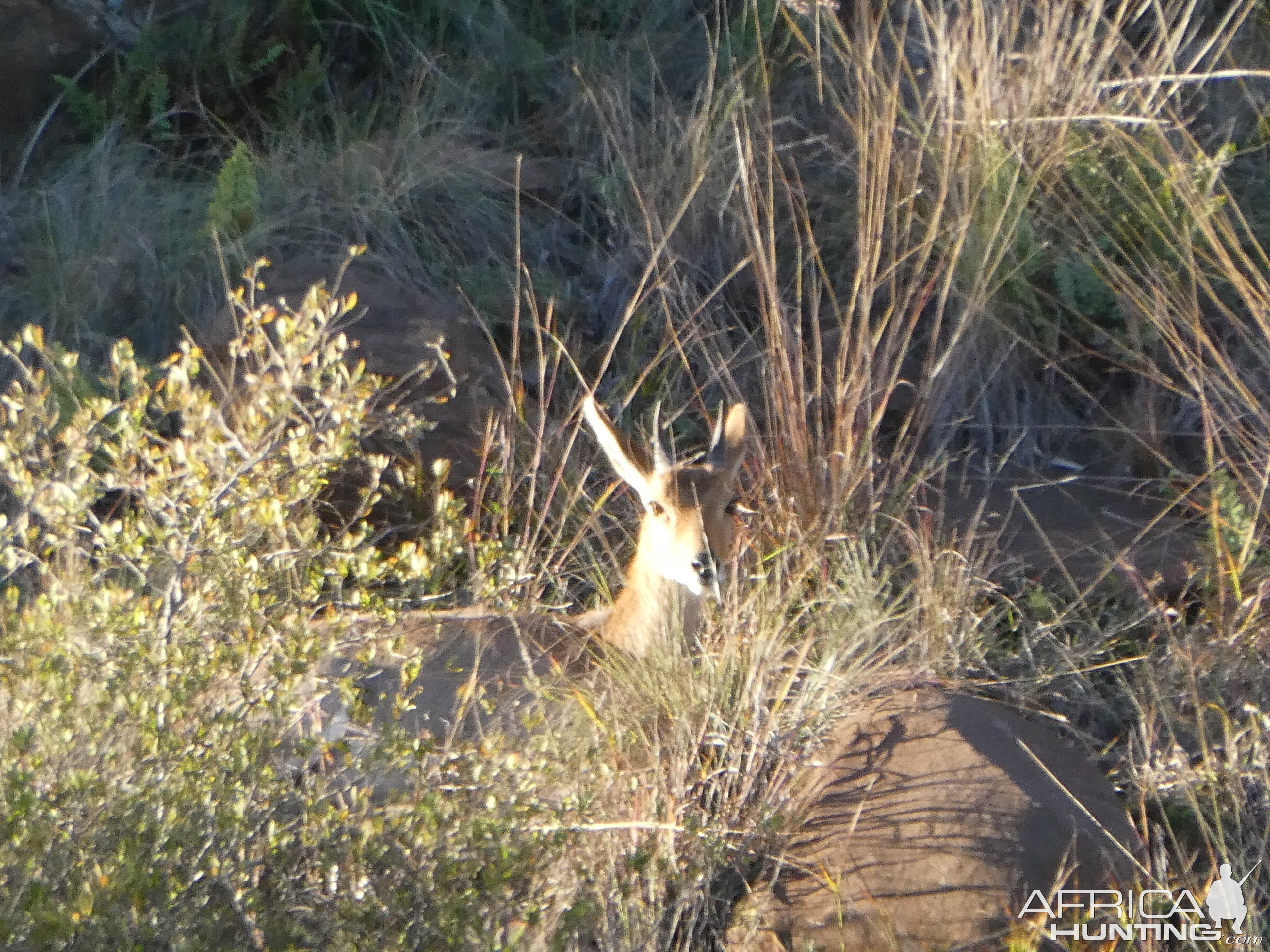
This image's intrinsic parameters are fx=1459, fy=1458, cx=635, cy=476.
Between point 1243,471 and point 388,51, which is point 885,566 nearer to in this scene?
point 1243,471

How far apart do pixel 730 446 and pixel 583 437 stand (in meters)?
1.12

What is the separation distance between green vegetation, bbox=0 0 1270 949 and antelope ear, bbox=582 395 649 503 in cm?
43

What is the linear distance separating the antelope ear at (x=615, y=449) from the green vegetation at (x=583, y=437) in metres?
0.43

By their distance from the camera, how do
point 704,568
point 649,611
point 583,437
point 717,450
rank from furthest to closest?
point 583,437 < point 717,450 < point 649,611 < point 704,568

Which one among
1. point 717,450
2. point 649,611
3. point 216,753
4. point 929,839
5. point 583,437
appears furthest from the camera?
point 583,437

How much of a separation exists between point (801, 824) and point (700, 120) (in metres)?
3.49

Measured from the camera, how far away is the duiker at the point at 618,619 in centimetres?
400

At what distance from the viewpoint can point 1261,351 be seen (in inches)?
203

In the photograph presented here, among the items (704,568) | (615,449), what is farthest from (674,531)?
(615,449)

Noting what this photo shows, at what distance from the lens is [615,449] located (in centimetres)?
431

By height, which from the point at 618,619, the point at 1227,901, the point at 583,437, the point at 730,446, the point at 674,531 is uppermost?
the point at 730,446

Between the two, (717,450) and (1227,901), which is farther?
(717,450)

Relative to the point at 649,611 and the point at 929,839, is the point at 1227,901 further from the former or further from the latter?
the point at 649,611

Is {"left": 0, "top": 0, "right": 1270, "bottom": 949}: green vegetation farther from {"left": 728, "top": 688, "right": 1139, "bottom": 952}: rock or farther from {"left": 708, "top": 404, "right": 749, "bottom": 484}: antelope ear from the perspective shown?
{"left": 708, "top": 404, "right": 749, "bottom": 484}: antelope ear
